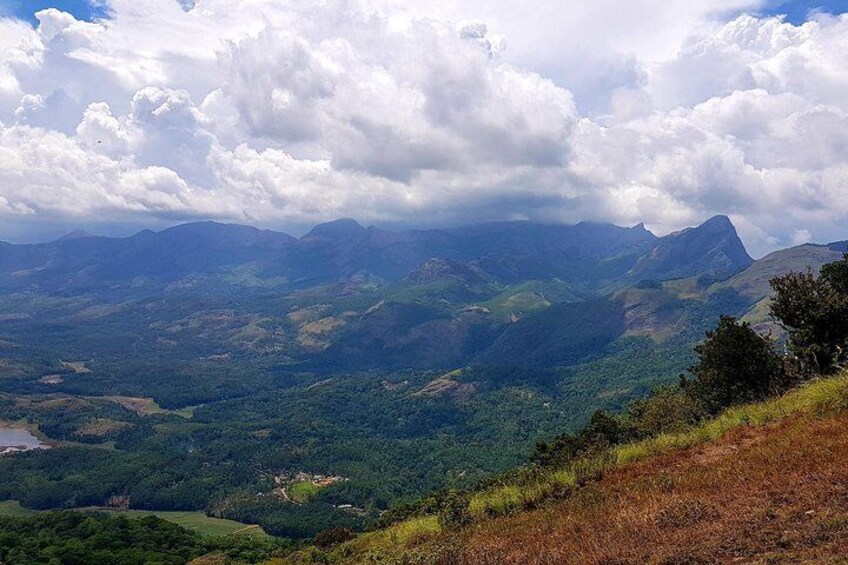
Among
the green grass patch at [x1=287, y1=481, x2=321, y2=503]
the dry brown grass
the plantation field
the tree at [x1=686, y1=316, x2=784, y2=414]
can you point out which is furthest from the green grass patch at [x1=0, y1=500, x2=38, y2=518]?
the dry brown grass

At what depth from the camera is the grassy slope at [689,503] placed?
10.5m

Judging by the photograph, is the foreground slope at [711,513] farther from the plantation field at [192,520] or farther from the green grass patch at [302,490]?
the green grass patch at [302,490]

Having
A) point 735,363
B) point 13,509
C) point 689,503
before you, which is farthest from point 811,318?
point 13,509

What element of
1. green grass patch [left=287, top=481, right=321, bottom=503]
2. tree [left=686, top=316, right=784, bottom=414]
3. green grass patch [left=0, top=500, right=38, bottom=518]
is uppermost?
tree [left=686, top=316, right=784, bottom=414]

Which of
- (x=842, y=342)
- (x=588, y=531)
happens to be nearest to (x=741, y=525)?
(x=588, y=531)

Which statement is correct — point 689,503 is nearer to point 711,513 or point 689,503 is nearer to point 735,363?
point 711,513

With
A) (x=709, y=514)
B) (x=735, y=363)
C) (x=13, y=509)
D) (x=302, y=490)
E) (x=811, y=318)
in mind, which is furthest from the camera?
(x=302, y=490)

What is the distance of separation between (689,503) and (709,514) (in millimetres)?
757

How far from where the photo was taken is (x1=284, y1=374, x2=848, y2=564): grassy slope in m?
10.5

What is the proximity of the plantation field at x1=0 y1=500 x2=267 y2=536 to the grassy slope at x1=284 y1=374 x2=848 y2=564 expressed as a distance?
145m

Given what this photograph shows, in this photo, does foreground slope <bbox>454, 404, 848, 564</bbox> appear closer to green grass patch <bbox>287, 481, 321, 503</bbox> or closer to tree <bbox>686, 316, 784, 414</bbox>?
tree <bbox>686, 316, 784, 414</bbox>

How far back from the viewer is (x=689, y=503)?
12773mm

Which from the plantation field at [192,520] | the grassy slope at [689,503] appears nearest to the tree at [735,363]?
the grassy slope at [689,503]

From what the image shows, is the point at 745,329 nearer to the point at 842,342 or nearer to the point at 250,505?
the point at 842,342
